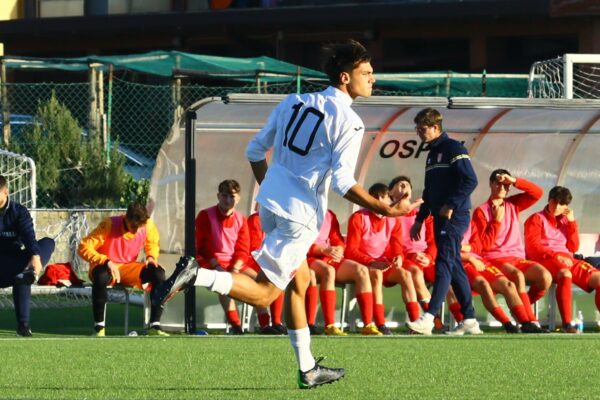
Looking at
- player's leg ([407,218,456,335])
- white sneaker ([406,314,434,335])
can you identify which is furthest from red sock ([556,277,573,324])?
white sneaker ([406,314,434,335])

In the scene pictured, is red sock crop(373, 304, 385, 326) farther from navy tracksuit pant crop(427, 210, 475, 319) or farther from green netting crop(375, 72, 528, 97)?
green netting crop(375, 72, 528, 97)

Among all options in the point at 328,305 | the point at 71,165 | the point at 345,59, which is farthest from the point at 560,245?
the point at 71,165

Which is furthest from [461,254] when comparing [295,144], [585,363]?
[295,144]

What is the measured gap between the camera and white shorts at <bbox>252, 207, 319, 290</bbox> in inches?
352

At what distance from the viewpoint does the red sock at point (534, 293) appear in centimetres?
1512

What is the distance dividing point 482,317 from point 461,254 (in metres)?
1.26

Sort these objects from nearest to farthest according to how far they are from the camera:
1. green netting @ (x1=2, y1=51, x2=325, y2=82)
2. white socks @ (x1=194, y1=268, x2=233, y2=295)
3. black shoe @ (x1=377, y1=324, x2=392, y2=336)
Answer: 1. white socks @ (x1=194, y1=268, x2=233, y2=295)
2. black shoe @ (x1=377, y1=324, x2=392, y2=336)
3. green netting @ (x1=2, y1=51, x2=325, y2=82)

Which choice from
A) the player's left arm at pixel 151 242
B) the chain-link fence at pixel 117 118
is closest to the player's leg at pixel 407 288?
the player's left arm at pixel 151 242

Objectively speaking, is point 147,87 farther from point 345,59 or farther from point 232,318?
point 345,59

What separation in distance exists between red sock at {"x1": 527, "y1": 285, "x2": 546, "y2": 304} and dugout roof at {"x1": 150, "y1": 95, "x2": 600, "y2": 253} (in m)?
1.61

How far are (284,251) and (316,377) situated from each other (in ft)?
2.39

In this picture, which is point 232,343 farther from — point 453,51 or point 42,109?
point 453,51

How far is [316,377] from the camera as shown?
8.67 m

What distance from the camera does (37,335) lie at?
14.2 meters
